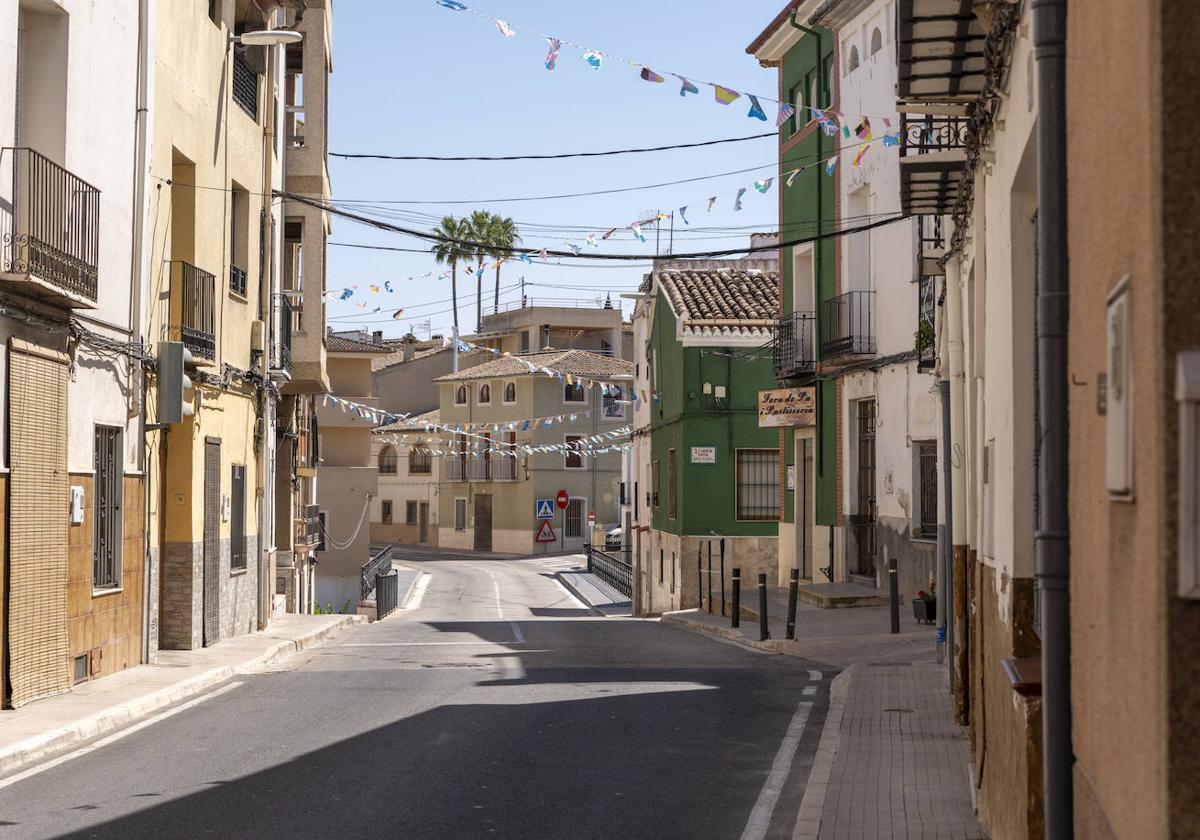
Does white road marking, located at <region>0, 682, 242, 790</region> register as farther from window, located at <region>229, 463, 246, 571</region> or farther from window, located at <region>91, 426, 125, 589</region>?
window, located at <region>229, 463, 246, 571</region>

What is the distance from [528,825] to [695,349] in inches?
1202

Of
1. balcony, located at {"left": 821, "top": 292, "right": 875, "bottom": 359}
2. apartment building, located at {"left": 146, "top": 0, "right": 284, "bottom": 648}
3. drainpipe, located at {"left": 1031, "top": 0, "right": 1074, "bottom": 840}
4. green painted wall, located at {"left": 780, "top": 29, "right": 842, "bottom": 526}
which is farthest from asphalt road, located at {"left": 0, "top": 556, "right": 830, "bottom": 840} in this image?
green painted wall, located at {"left": 780, "top": 29, "right": 842, "bottom": 526}

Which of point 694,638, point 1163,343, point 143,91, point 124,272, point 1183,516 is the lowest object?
point 694,638

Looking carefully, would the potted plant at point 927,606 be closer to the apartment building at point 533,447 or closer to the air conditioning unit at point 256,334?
the air conditioning unit at point 256,334

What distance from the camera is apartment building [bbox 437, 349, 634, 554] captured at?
2899 inches

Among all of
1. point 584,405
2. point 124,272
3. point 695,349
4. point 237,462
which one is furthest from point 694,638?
point 584,405

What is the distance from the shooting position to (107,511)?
1661 cm

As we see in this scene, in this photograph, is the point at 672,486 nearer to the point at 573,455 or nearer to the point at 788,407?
the point at 788,407

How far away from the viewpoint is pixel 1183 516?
111 inches

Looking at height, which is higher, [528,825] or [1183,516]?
[1183,516]

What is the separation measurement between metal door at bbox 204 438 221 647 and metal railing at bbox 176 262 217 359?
159 cm

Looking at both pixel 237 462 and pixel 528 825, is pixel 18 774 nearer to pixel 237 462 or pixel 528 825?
pixel 528 825

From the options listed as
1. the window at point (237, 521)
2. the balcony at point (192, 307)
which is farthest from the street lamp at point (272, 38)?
the window at point (237, 521)

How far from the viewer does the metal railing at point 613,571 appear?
161 feet
